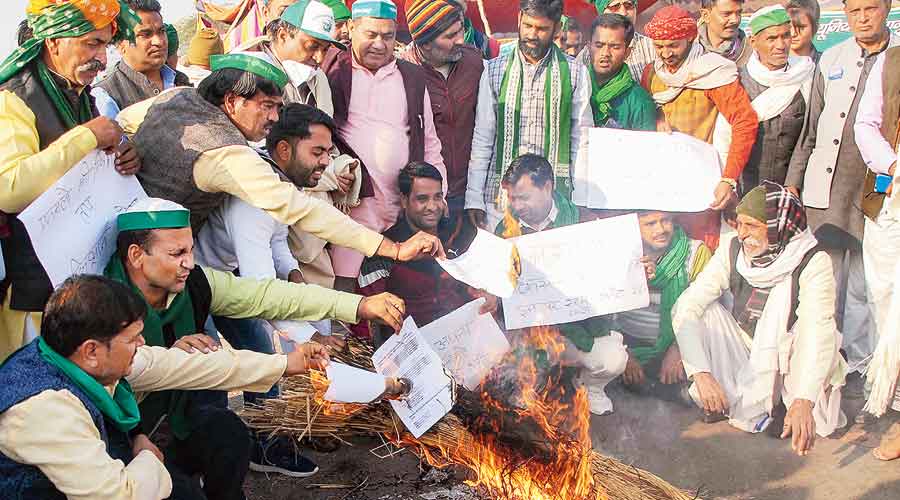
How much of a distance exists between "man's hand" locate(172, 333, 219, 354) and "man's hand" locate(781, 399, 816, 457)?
3.03 m

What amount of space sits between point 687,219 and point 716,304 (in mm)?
521

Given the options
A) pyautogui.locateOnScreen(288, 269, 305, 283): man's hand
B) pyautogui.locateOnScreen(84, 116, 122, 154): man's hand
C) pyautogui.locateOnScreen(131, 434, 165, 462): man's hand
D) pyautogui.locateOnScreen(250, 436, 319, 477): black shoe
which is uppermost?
pyautogui.locateOnScreen(84, 116, 122, 154): man's hand

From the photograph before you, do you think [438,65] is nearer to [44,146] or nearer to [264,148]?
[264,148]

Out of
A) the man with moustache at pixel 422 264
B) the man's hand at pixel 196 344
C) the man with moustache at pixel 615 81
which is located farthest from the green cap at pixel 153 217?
the man with moustache at pixel 615 81

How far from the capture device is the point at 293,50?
457 centimetres

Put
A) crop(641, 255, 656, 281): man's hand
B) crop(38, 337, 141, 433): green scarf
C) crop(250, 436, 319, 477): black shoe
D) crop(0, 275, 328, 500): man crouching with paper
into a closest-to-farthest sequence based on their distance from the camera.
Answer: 1. crop(0, 275, 328, 500): man crouching with paper
2. crop(38, 337, 141, 433): green scarf
3. crop(250, 436, 319, 477): black shoe
4. crop(641, 255, 656, 281): man's hand

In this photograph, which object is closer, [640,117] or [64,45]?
[64,45]

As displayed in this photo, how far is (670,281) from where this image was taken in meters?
4.79

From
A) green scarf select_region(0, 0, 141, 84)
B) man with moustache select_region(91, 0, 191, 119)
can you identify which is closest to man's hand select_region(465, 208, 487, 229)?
man with moustache select_region(91, 0, 191, 119)

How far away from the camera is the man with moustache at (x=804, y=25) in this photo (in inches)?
163

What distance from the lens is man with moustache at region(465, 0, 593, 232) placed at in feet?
15.7

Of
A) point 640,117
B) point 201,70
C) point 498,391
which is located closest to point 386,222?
point 498,391

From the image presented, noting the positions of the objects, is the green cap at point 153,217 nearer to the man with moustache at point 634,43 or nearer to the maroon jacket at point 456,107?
the maroon jacket at point 456,107

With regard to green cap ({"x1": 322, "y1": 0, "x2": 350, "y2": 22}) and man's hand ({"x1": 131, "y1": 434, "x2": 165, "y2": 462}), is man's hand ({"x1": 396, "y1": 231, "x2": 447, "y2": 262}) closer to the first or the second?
man's hand ({"x1": 131, "y1": 434, "x2": 165, "y2": 462})
